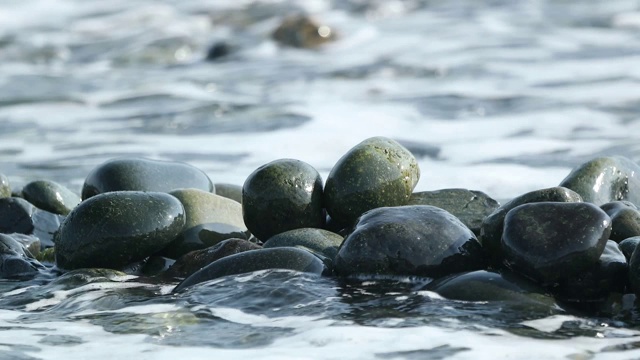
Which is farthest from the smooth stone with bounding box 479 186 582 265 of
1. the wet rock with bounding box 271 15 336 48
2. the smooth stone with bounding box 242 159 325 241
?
the wet rock with bounding box 271 15 336 48

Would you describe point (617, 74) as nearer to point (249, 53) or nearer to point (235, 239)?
point (249, 53)

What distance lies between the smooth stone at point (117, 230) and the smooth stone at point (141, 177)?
670mm

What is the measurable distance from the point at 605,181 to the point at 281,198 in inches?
55.8

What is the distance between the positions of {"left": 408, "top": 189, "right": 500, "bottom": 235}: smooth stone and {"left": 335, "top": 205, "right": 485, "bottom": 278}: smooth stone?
579 millimetres

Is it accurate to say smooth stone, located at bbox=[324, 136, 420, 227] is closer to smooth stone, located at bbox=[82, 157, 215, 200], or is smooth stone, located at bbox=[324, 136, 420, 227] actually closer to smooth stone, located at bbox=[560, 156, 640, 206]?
smooth stone, located at bbox=[560, 156, 640, 206]

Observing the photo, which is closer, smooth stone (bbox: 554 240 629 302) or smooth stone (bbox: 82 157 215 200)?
smooth stone (bbox: 554 240 629 302)

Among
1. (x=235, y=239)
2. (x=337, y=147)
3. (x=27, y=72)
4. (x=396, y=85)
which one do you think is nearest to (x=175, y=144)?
(x=337, y=147)

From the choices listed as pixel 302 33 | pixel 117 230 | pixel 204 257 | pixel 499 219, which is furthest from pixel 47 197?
pixel 302 33

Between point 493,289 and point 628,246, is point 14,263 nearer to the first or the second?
point 493,289

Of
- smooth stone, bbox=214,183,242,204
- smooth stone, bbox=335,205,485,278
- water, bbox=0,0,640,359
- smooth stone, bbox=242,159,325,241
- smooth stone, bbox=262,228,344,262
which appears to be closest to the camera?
water, bbox=0,0,640,359

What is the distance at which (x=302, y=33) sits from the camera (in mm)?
13281

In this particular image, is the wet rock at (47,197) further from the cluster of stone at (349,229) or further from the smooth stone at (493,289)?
the smooth stone at (493,289)

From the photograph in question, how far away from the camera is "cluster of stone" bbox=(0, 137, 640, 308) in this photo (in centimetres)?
348

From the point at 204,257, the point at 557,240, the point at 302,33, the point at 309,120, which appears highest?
the point at 302,33
